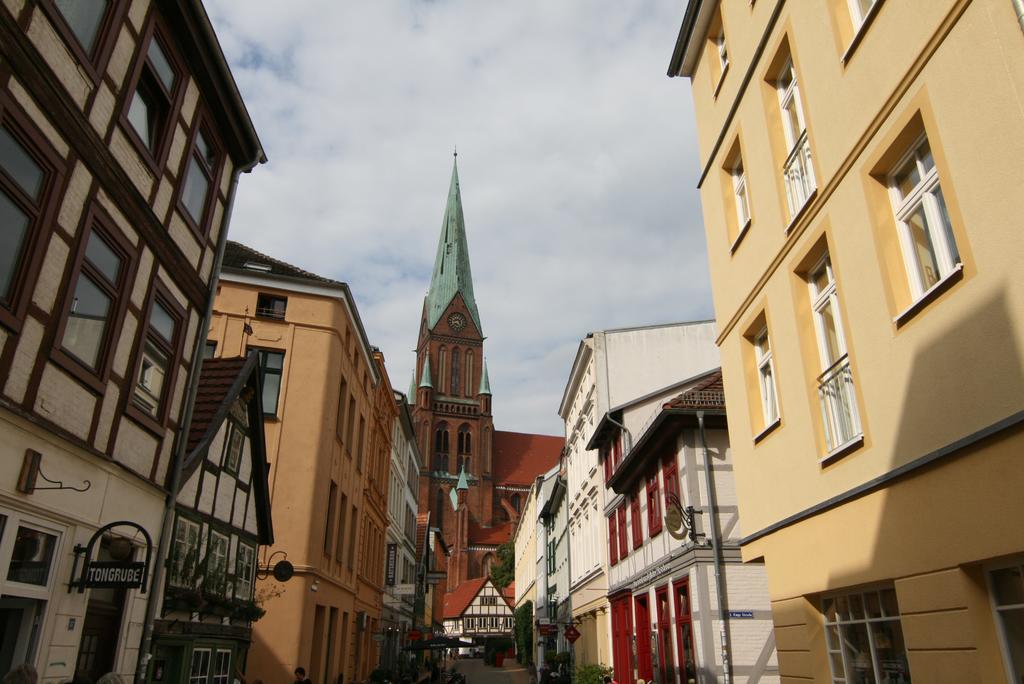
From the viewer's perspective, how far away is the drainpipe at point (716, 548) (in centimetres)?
1423

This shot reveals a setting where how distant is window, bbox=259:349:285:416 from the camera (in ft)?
65.1

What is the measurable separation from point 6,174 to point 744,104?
8429mm

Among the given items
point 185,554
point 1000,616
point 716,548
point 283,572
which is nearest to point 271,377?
point 283,572

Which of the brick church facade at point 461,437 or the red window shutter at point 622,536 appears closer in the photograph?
A: the red window shutter at point 622,536

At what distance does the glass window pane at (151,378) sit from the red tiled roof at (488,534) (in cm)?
9167

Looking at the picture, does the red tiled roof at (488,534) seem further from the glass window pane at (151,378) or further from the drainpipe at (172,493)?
the glass window pane at (151,378)

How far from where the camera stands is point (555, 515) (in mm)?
40062

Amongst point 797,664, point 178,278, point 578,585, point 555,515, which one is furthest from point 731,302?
point 555,515

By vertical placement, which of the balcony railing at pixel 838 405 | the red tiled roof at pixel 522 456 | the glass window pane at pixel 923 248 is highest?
the red tiled roof at pixel 522 456

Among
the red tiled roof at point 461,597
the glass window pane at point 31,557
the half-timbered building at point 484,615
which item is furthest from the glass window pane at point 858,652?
the red tiled roof at point 461,597

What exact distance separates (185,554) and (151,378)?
9.55 feet

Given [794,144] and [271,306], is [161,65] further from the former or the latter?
[271,306]

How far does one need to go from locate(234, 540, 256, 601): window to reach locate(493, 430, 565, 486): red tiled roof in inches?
3650

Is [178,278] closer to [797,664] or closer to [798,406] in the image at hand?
[798,406]
